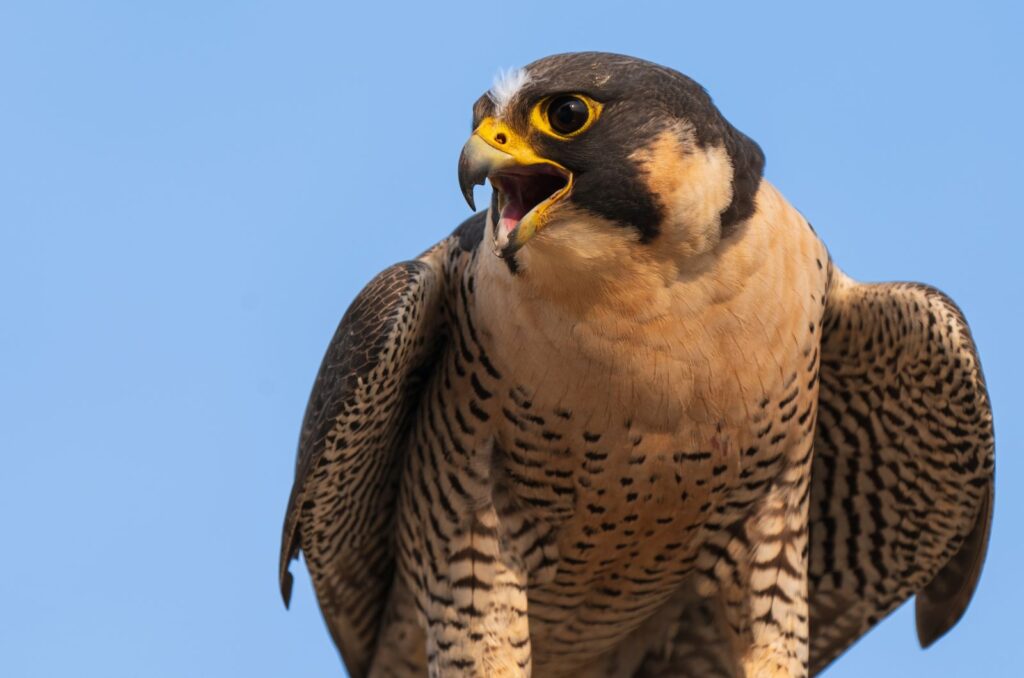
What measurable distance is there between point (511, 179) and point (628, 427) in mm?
965

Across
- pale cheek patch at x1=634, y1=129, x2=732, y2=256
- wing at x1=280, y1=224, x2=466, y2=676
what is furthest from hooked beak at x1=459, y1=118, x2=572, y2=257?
wing at x1=280, y1=224, x2=466, y2=676

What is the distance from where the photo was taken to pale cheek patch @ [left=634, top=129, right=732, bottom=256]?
16.9 feet

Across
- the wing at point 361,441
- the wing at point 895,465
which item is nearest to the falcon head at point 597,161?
the wing at point 361,441

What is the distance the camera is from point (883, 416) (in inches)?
255

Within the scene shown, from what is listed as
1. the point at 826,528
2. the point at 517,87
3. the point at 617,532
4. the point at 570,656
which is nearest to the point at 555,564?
the point at 617,532

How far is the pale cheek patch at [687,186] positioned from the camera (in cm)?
515

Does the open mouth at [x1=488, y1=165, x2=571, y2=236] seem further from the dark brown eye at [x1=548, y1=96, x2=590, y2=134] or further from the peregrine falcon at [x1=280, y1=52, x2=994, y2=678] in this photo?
the dark brown eye at [x1=548, y1=96, x2=590, y2=134]

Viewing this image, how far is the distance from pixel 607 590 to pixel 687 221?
1.72 metres

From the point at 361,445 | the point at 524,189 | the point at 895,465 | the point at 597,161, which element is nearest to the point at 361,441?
the point at 361,445

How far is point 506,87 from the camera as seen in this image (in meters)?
5.12

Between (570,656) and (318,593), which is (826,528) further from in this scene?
(318,593)

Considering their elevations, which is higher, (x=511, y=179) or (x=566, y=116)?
(x=566, y=116)

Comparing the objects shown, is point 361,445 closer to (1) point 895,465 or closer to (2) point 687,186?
(2) point 687,186

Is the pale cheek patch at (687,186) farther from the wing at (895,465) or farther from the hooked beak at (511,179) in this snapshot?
the wing at (895,465)
